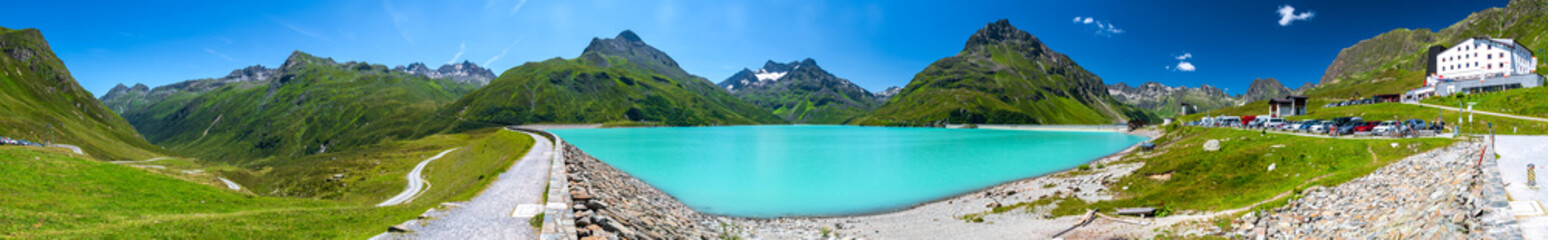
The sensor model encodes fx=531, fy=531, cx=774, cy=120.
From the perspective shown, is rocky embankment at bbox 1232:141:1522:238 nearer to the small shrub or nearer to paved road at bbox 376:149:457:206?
the small shrub

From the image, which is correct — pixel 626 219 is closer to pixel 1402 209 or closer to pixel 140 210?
pixel 140 210

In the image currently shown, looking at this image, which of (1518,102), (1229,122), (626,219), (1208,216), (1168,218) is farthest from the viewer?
(1229,122)

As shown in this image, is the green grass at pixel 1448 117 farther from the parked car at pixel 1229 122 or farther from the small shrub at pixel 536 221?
the small shrub at pixel 536 221

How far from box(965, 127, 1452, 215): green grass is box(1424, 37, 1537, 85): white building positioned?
421 ft

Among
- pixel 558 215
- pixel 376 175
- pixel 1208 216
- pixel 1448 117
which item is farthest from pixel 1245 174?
pixel 376 175

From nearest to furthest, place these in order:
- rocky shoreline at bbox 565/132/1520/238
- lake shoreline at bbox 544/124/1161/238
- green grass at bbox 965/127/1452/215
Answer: rocky shoreline at bbox 565/132/1520/238
green grass at bbox 965/127/1452/215
lake shoreline at bbox 544/124/1161/238

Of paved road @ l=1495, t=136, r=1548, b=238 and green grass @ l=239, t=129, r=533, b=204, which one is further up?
paved road @ l=1495, t=136, r=1548, b=238

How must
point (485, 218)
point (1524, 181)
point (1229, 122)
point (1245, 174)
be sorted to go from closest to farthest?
point (1524, 181) < point (485, 218) < point (1245, 174) < point (1229, 122)

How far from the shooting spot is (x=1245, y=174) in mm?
25422

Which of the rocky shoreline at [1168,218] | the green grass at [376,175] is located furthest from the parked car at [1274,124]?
the green grass at [376,175]

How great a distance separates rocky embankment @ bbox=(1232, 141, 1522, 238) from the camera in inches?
382

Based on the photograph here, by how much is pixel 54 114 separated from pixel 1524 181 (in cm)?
23238

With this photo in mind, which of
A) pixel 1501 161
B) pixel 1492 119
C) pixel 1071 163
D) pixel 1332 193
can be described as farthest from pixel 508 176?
pixel 1492 119

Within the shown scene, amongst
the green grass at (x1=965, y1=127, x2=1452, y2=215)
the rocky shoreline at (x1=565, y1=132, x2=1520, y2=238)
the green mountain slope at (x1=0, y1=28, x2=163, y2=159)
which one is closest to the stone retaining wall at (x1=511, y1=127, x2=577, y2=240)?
the rocky shoreline at (x1=565, y1=132, x2=1520, y2=238)
